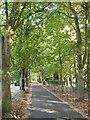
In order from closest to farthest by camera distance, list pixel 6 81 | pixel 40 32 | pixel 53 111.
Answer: pixel 6 81
pixel 53 111
pixel 40 32

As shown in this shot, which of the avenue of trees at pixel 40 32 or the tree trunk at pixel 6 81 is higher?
the avenue of trees at pixel 40 32

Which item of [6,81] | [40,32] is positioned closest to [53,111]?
[6,81]

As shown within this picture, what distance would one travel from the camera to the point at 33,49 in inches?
870

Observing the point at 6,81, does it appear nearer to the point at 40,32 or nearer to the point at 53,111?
the point at 53,111

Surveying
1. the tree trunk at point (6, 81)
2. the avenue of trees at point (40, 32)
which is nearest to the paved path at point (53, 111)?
the tree trunk at point (6, 81)

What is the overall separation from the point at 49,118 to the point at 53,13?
974cm

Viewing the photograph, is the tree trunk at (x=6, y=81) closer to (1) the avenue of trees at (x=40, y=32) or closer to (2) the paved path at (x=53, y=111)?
(1) the avenue of trees at (x=40, y=32)

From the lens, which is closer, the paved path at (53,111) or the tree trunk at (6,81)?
the tree trunk at (6,81)

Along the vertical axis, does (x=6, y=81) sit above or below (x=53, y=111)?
above

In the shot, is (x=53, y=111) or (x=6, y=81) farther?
(x=53, y=111)

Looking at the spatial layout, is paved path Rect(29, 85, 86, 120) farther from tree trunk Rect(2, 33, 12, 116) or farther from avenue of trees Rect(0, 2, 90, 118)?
avenue of trees Rect(0, 2, 90, 118)

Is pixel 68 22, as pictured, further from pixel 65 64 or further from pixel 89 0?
pixel 65 64

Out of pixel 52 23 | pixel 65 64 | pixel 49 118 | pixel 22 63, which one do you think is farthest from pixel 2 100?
pixel 65 64

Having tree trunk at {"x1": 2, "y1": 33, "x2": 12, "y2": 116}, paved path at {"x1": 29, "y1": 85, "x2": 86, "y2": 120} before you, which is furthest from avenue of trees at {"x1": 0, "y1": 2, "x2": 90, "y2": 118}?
paved path at {"x1": 29, "y1": 85, "x2": 86, "y2": 120}
